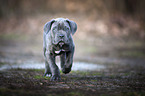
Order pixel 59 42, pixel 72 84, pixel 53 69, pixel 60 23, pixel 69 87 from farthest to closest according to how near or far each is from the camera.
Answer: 1. pixel 53 69
2. pixel 60 23
3. pixel 59 42
4. pixel 72 84
5. pixel 69 87

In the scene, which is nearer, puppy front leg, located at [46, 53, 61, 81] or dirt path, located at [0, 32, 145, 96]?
dirt path, located at [0, 32, 145, 96]

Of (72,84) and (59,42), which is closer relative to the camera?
(72,84)

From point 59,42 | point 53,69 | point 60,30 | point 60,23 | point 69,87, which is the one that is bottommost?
point 69,87

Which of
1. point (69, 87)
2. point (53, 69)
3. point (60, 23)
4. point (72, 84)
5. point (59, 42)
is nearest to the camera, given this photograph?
point (69, 87)

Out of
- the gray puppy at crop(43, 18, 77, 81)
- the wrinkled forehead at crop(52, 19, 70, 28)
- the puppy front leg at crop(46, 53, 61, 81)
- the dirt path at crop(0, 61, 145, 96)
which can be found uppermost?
the wrinkled forehead at crop(52, 19, 70, 28)

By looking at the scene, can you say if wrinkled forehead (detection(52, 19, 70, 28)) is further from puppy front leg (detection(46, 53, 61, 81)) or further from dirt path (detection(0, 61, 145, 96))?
dirt path (detection(0, 61, 145, 96))

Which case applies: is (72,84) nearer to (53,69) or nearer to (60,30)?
(53,69)

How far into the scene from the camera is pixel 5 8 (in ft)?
137

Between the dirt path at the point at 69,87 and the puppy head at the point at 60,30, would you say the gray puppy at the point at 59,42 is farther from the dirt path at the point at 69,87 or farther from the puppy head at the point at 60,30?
the dirt path at the point at 69,87

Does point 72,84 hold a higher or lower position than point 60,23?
lower

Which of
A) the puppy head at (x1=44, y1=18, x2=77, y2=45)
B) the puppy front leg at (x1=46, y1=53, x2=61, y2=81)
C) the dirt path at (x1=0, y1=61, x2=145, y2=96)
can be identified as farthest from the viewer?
the puppy front leg at (x1=46, y1=53, x2=61, y2=81)

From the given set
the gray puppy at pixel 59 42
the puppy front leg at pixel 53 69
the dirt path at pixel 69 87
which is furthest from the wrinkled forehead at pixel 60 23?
the dirt path at pixel 69 87

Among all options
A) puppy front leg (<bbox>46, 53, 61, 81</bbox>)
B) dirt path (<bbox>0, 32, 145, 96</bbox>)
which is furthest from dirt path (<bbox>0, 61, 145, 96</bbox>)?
puppy front leg (<bbox>46, 53, 61, 81</bbox>)

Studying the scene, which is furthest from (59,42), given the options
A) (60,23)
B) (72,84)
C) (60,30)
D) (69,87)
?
(69,87)
